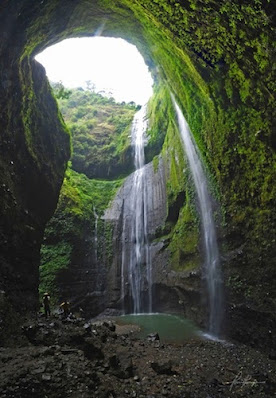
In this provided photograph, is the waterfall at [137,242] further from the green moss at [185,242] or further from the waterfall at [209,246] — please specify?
the waterfall at [209,246]

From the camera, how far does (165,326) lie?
12820mm

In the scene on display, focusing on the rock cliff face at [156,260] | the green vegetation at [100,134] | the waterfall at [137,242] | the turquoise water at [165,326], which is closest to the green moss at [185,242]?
the rock cliff face at [156,260]

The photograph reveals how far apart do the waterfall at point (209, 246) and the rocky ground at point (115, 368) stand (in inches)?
87.0

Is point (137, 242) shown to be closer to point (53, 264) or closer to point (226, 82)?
point (53, 264)

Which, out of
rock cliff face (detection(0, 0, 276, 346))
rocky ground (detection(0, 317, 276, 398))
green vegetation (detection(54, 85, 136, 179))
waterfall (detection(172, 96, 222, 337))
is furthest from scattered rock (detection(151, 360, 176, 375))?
green vegetation (detection(54, 85, 136, 179))

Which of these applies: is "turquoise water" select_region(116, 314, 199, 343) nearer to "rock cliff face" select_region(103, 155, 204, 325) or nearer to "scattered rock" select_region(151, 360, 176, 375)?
"rock cliff face" select_region(103, 155, 204, 325)

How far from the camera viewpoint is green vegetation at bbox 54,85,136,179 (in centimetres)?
2507

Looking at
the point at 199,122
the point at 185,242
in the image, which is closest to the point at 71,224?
the point at 185,242

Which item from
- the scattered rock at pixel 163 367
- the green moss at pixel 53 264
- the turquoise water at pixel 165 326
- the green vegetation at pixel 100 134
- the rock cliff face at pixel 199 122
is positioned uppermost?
the green vegetation at pixel 100 134

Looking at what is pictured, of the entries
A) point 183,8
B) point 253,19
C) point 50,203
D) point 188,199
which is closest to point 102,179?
point 188,199

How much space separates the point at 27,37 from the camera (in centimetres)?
962

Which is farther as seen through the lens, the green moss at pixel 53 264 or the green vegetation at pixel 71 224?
the green vegetation at pixel 71 224

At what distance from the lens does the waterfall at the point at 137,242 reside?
16.8m

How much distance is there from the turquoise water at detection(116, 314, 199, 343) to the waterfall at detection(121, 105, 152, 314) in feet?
4.92
